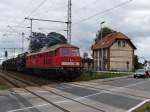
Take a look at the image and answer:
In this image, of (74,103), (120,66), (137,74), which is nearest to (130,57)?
(120,66)

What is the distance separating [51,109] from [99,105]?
2706 millimetres

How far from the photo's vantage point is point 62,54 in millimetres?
Result: 42469

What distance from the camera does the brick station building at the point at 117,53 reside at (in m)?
104

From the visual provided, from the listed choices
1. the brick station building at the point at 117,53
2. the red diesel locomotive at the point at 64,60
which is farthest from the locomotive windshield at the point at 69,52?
the brick station building at the point at 117,53

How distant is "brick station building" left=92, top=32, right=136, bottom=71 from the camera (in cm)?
10425

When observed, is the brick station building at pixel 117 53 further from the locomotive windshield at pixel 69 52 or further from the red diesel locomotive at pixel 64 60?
the locomotive windshield at pixel 69 52

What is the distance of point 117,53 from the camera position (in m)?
105

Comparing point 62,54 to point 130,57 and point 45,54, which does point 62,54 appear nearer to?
Answer: point 45,54

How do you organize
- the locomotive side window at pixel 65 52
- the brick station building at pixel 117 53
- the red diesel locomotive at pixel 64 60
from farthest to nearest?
the brick station building at pixel 117 53 < the locomotive side window at pixel 65 52 < the red diesel locomotive at pixel 64 60

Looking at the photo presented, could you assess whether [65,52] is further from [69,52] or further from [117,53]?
[117,53]

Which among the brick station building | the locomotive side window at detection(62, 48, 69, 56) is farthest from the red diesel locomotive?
the brick station building

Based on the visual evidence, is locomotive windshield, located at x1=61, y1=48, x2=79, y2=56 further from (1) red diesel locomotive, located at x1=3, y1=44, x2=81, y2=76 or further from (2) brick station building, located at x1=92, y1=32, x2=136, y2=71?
(2) brick station building, located at x1=92, y1=32, x2=136, y2=71

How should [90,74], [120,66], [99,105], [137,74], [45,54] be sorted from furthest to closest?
[120,66] → [137,74] → [90,74] → [45,54] → [99,105]

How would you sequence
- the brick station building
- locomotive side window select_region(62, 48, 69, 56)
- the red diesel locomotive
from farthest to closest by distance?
the brick station building < locomotive side window select_region(62, 48, 69, 56) < the red diesel locomotive
